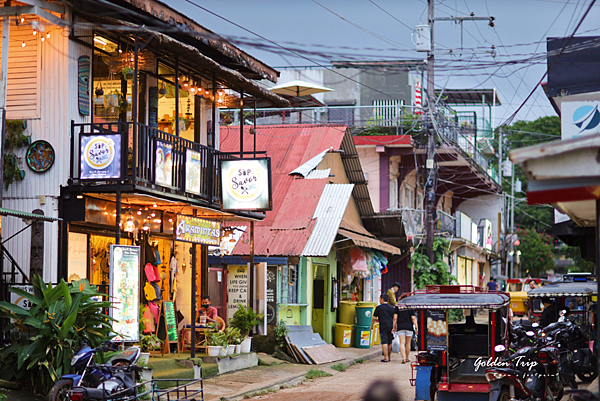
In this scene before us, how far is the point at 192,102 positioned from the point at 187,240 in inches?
176

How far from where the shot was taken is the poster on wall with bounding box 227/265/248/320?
20.3 meters

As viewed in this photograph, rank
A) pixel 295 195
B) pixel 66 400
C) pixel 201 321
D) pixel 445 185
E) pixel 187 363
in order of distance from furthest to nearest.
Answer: pixel 445 185, pixel 295 195, pixel 201 321, pixel 187 363, pixel 66 400

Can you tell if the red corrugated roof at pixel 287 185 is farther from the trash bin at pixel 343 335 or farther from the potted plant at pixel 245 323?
the trash bin at pixel 343 335

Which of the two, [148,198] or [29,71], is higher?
[29,71]

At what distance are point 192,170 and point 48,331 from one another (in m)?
5.37

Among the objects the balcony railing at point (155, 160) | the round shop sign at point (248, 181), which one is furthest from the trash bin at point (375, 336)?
the balcony railing at point (155, 160)

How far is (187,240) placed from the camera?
16125 millimetres

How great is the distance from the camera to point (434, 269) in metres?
27.0

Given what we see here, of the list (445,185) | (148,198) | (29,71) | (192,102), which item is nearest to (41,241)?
(148,198)

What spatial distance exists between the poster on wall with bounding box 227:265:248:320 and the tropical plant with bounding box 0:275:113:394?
828cm

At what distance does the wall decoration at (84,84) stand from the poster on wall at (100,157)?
0.82 meters

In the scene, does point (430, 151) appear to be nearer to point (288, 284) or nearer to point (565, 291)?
point (288, 284)

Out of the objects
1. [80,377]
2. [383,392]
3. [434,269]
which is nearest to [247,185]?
[80,377]

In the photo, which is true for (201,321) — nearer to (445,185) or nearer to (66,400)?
(66,400)
